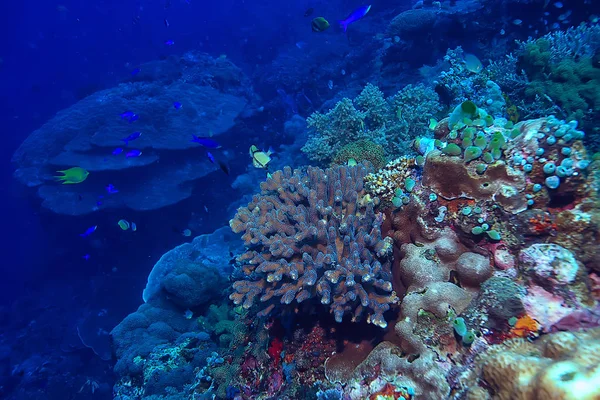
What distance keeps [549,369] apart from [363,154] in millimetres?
Result: 4348

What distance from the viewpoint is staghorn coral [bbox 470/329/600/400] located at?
52.4 inches

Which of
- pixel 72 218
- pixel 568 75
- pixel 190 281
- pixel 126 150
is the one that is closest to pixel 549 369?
pixel 568 75

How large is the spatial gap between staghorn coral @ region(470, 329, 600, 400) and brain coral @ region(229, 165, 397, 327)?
3.71 feet

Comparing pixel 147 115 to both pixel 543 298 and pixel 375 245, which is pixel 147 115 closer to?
pixel 375 245

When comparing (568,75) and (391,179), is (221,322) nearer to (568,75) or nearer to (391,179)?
(391,179)

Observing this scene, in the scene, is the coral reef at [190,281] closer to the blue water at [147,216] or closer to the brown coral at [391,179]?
the blue water at [147,216]

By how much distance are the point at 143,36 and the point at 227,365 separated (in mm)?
56091

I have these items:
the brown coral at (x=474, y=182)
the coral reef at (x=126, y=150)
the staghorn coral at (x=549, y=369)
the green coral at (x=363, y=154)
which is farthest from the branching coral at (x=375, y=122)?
the coral reef at (x=126, y=150)

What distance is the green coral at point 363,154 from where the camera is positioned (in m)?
5.46

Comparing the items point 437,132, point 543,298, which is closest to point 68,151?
point 437,132

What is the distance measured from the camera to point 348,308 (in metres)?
3.01

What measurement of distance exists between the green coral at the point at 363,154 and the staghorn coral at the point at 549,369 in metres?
3.82

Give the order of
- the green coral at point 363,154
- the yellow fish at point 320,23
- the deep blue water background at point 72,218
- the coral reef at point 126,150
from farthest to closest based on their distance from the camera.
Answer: the deep blue water background at point 72,218 < the coral reef at point 126,150 < the yellow fish at point 320,23 < the green coral at point 363,154

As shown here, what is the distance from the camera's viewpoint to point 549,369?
4.80 ft
